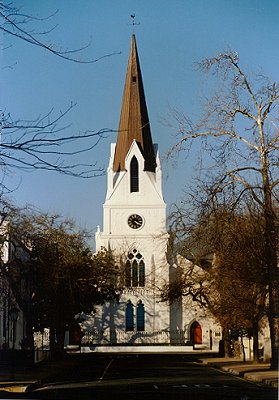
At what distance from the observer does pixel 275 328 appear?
1683 centimetres

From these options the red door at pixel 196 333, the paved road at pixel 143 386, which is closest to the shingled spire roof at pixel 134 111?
the paved road at pixel 143 386

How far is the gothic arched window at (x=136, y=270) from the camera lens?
84.5 feet

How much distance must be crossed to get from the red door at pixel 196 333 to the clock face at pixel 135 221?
600 centimetres

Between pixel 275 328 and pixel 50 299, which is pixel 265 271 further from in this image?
pixel 50 299

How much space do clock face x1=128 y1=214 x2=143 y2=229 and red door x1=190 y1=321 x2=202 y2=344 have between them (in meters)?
6.00

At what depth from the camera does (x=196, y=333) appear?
36.4m

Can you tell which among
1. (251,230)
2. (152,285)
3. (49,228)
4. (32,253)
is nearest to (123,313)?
(152,285)

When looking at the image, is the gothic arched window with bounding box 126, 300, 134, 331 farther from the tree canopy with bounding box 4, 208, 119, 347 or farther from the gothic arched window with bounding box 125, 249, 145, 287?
the tree canopy with bounding box 4, 208, 119, 347

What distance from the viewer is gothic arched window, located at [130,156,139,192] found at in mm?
27000

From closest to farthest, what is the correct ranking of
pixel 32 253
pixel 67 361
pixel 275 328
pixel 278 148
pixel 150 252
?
1. pixel 278 148
2. pixel 275 328
3. pixel 32 253
4. pixel 67 361
5. pixel 150 252

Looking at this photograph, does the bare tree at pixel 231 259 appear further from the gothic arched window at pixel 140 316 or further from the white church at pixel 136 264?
the gothic arched window at pixel 140 316

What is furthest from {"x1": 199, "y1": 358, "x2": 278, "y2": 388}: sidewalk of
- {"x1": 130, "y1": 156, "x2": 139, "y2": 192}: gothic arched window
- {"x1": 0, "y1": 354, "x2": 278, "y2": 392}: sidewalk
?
{"x1": 130, "y1": 156, "x2": 139, "y2": 192}: gothic arched window

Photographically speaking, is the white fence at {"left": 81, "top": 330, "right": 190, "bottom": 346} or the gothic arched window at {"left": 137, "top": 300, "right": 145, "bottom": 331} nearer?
the white fence at {"left": 81, "top": 330, "right": 190, "bottom": 346}

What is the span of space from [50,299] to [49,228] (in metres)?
5.97
